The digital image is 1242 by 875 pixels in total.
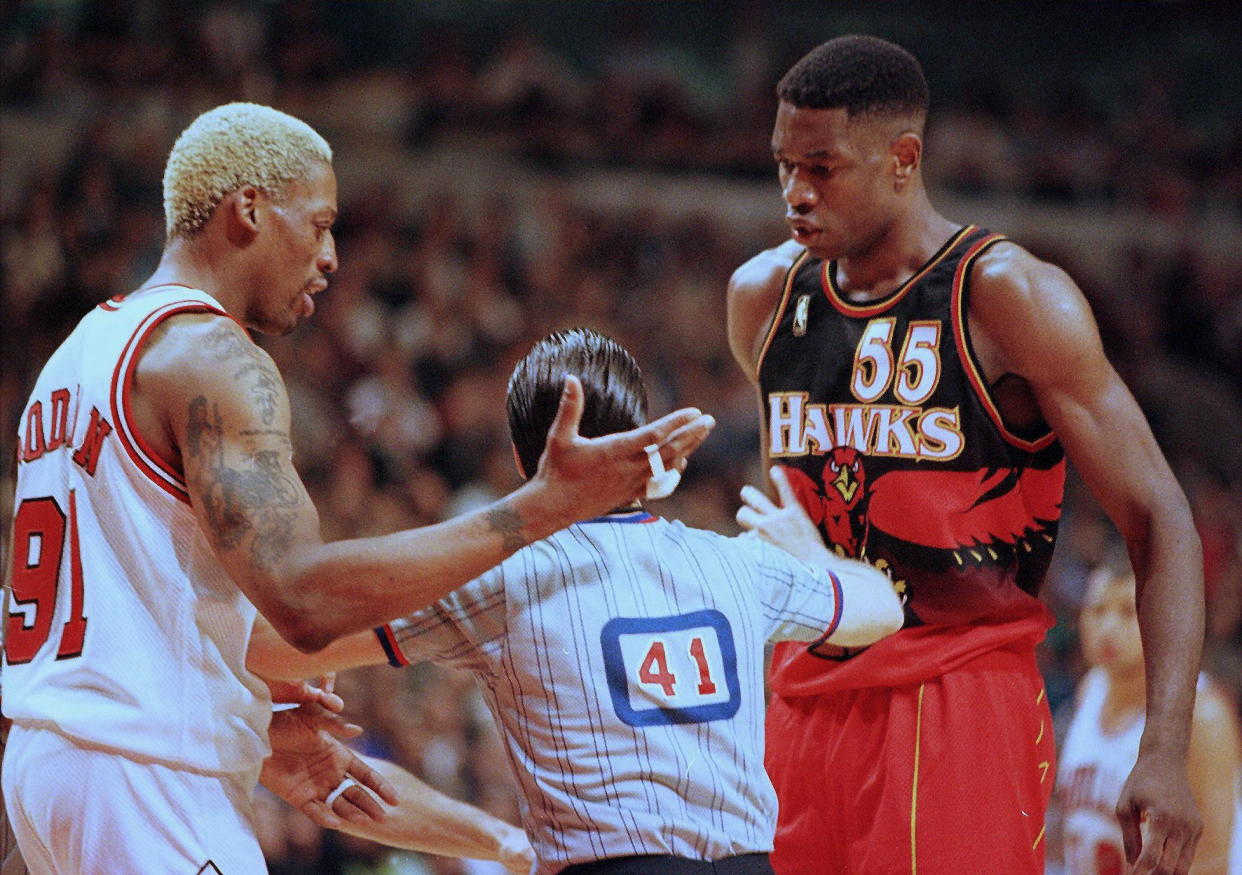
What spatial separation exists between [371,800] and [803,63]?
2078 millimetres

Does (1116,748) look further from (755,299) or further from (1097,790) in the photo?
(755,299)

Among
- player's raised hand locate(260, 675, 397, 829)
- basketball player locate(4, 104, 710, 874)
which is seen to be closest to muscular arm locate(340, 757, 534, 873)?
player's raised hand locate(260, 675, 397, 829)

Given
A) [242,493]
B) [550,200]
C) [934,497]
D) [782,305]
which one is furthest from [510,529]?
[550,200]

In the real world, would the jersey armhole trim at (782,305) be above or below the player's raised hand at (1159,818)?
above

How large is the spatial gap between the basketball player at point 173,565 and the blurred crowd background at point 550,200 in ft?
10.2

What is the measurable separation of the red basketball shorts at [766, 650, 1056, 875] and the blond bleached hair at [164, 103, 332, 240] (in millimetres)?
1759

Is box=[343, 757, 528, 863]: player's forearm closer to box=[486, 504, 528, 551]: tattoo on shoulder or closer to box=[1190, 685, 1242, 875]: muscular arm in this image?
box=[486, 504, 528, 551]: tattoo on shoulder

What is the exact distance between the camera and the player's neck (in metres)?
3.51

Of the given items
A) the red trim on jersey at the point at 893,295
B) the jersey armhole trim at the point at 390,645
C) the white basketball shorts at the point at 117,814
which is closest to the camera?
the white basketball shorts at the point at 117,814

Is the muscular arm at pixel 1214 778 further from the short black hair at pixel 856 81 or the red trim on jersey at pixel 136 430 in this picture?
the red trim on jersey at pixel 136 430

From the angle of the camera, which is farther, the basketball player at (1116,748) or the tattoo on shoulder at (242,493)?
the basketball player at (1116,748)

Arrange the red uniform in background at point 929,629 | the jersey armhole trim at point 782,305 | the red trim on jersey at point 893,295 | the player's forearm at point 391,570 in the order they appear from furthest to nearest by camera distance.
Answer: the jersey armhole trim at point 782,305 → the red trim on jersey at point 893,295 → the red uniform in background at point 929,629 → the player's forearm at point 391,570

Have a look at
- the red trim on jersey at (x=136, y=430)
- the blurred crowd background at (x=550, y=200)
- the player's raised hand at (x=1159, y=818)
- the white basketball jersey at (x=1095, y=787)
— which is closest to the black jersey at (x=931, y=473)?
the player's raised hand at (x=1159, y=818)

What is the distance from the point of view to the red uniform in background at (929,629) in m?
3.20
